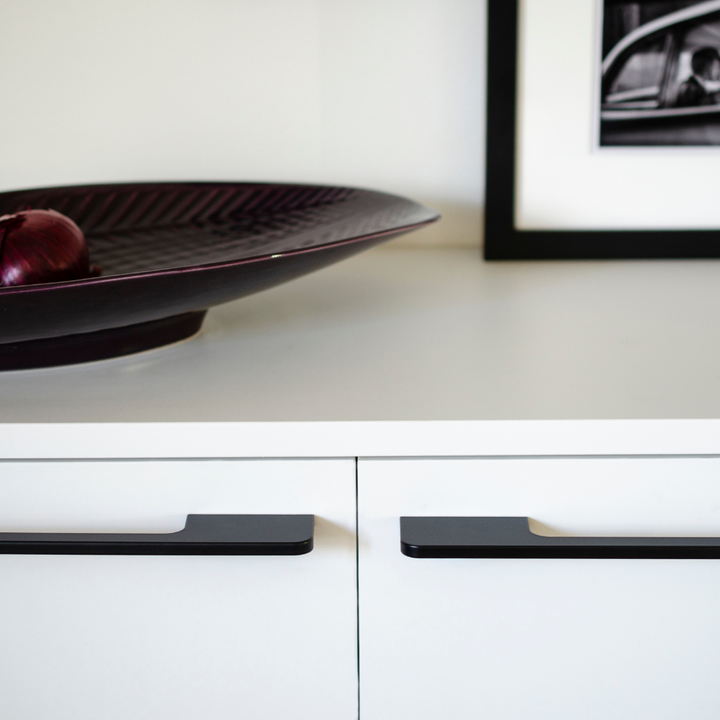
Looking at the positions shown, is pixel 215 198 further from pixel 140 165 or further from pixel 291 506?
pixel 291 506

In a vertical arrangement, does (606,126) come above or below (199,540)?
above

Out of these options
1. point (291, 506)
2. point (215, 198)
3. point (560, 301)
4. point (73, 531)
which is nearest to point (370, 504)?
point (291, 506)

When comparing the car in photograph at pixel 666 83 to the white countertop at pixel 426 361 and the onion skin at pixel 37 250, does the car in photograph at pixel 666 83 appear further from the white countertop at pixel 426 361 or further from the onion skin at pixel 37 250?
the onion skin at pixel 37 250

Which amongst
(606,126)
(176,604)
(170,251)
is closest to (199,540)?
(176,604)

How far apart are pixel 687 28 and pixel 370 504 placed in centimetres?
61

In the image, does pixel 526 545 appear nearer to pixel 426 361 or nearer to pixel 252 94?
pixel 426 361

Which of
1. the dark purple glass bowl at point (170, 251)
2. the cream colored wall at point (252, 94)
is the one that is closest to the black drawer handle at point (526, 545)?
the dark purple glass bowl at point (170, 251)

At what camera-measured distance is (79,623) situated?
344 mm

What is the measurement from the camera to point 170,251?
59 centimetres

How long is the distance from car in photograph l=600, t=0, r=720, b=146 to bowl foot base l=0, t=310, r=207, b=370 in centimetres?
50

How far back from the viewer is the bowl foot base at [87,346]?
395 millimetres

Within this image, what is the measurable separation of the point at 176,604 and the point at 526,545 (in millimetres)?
186

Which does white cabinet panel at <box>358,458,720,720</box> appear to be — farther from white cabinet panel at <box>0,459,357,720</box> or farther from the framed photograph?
the framed photograph

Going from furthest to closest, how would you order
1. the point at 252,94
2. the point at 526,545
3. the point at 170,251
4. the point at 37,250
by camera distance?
1. the point at 252,94
2. the point at 170,251
3. the point at 37,250
4. the point at 526,545
